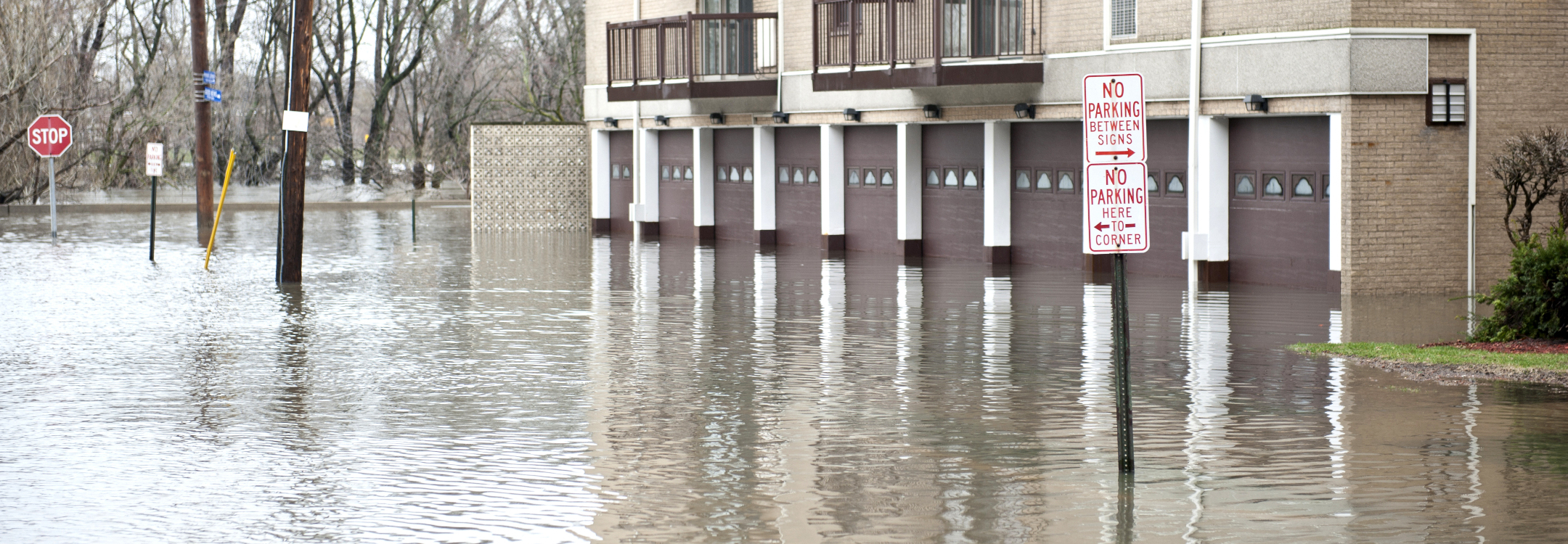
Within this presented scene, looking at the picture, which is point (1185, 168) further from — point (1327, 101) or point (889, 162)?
point (889, 162)

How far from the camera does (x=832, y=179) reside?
3077cm

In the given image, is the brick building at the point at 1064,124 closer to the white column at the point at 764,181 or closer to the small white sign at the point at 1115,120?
the white column at the point at 764,181

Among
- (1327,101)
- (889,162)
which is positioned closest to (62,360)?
(1327,101)

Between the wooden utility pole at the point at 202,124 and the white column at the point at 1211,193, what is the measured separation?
79.4 ft

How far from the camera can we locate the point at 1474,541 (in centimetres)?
770

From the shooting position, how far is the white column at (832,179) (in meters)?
→ 30.7

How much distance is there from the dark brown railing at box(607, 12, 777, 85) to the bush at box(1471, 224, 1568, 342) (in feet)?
57.1

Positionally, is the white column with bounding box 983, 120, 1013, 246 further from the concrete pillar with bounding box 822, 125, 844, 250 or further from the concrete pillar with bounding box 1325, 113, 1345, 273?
the concrete pillar with bounding box 1325, 113, 1345, 273

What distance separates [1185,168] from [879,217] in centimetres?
751

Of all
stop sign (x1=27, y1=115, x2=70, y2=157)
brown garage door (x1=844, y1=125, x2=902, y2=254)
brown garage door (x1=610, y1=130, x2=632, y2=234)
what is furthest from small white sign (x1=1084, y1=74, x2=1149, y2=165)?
stop sign (x1=27, y1=115, x2=70, y2=157)

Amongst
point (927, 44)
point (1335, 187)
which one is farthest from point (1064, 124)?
point (1335, 187)

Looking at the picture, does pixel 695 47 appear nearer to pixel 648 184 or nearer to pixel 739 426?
pixel 648 184

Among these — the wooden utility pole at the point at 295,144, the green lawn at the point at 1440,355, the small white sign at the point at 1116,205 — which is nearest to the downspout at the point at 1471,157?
the green lawn at the point at 1440,355

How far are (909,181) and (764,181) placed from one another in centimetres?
468
